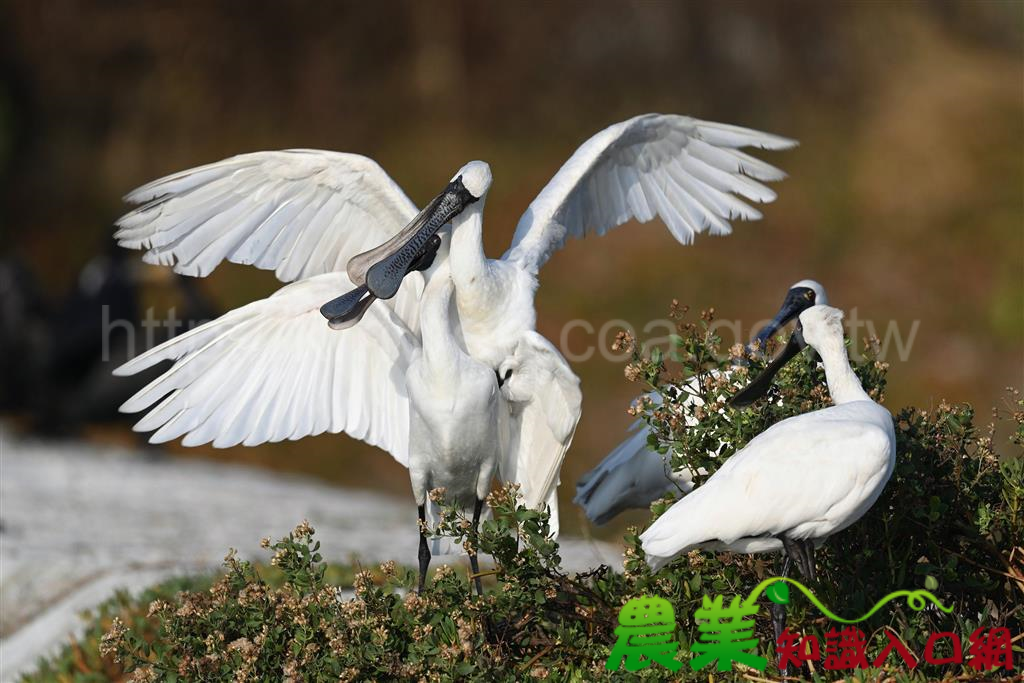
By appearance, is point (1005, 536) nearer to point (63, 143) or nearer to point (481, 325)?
point (481, 325)

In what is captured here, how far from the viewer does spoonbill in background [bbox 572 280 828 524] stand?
6180 mm

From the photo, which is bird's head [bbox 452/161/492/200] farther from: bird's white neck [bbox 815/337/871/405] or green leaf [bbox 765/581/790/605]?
green leaf [bbox 765/581/790/605]

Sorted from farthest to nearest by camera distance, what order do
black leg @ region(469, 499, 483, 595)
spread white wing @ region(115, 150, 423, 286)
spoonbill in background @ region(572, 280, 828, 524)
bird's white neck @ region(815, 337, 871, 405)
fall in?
spoonbill in background @ region(572, 280, 828, 524) < spread white wing @ region(115, 150, 423, 286) < black leg @ region(469, 499, 483, 595) < bird's white neck @ region(815, 337, 871, 405)

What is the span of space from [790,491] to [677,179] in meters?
2.61

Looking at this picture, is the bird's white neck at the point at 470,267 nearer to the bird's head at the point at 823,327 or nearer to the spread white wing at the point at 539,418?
the spread white wing at the point at 539,418

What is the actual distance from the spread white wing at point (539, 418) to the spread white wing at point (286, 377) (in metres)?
0.53

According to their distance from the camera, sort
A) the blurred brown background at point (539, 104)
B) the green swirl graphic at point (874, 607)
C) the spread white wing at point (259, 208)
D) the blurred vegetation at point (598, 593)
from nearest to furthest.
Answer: the green swirl graphic at point (874, 607), the blurred vegetation at point (598, 593), the spread white wing at point (259, 208), the blurred brown background at point (539, 104)

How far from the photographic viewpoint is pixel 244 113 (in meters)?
22.7

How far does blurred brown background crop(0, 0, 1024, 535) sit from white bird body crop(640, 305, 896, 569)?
1479cm

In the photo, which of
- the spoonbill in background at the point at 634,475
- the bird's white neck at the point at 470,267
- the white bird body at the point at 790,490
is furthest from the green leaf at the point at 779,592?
Answer: the bird's white neck at the point at 470,267

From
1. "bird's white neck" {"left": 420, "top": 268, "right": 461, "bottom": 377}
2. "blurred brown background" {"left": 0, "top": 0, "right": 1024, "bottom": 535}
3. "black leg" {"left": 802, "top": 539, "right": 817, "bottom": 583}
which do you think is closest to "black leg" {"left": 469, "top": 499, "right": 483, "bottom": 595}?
"bird's white neck" {"left": 420, "top": 268, "right": 461, "bottom": 377}

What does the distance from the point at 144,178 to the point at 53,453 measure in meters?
10.1

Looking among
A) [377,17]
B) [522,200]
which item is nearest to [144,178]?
[377,17]

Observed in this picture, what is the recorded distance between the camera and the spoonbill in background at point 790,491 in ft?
15.0
